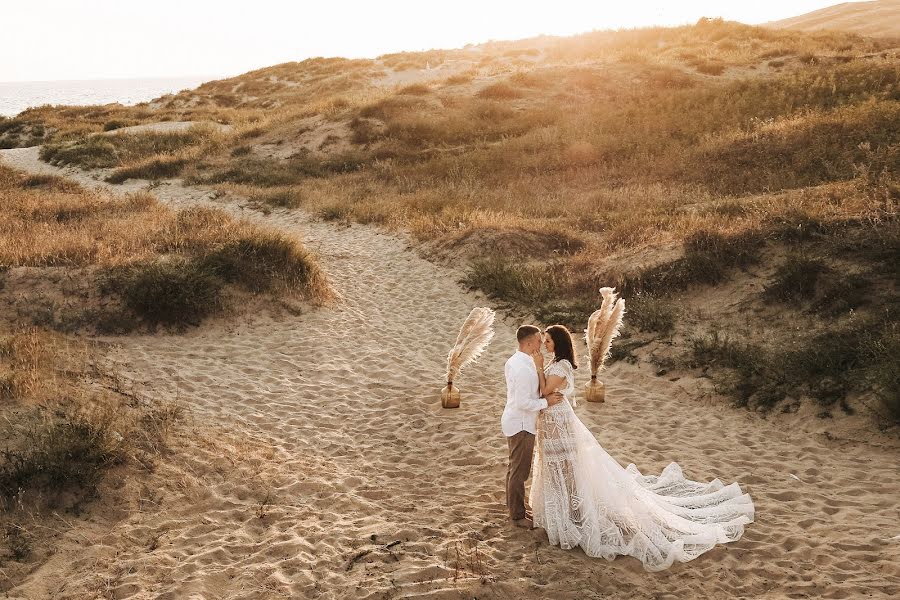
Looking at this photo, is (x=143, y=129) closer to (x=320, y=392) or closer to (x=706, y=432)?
(x=320, y=392)

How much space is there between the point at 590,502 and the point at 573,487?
216mm

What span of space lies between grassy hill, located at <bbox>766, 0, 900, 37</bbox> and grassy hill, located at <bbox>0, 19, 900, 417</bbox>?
20.9m

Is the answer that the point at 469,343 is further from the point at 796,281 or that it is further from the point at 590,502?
the point at 796,281

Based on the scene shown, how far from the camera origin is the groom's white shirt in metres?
5.94

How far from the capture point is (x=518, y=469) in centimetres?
623

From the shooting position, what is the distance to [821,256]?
1132 cm

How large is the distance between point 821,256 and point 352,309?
31.6 ft

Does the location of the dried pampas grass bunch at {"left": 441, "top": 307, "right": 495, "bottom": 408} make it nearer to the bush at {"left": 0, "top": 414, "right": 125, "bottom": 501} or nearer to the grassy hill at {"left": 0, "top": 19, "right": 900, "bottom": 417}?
the grassy hill at {"left": 0, "top": 19, "right": 900, "bottom": 417}

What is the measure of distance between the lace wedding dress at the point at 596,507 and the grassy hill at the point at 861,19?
63.9 m

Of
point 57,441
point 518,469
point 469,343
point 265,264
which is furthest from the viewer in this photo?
point 265,264

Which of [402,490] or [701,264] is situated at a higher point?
[701,264]

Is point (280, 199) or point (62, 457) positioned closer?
point (62, 457)

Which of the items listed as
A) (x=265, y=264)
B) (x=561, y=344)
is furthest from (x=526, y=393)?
(x=265, y=264)

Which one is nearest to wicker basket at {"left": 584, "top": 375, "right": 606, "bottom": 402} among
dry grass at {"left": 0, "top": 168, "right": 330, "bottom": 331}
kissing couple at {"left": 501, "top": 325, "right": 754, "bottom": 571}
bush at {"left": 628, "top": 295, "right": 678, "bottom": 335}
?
bush at {"left": 628, "top": 295, "right": 678, "bottom": 335}
